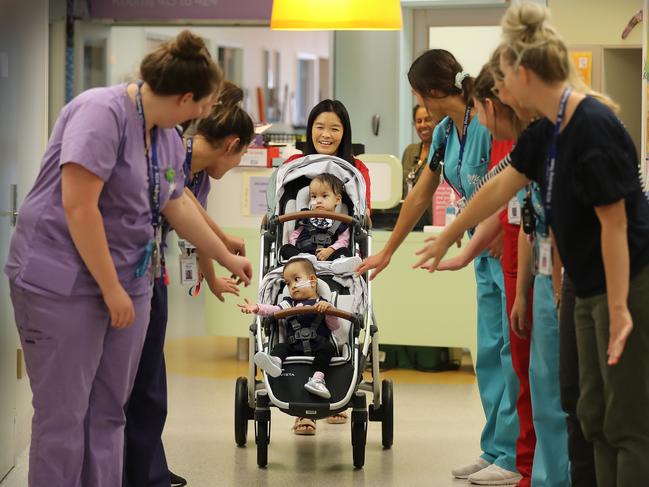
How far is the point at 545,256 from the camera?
9.39 feet

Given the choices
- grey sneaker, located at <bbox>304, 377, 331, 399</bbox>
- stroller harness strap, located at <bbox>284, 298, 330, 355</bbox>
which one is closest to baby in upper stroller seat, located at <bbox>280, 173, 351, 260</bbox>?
stroller harness strap, located at <bbox>284, 298, 330, 355</bbox>

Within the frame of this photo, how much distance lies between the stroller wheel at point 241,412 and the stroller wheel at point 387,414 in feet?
1.81

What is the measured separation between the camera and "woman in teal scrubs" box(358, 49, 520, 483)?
12.6 ft

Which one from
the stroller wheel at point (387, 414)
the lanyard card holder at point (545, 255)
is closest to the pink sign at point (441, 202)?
the stroller wheel at point (387, 414)

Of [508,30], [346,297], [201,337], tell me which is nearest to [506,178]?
[508,30]

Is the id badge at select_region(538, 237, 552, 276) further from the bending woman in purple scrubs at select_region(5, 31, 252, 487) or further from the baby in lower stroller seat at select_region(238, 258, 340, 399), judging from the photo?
the baby in lower stroller seat at select_region(238, 258, 340, 399)

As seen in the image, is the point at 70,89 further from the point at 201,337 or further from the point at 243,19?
the point at 201,337

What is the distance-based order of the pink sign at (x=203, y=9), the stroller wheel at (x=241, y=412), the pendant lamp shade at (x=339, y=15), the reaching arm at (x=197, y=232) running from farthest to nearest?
1. the pink sign at (x=203, y=9)
2. the pendant lamp shade at (x=339, y=15)
3. the stroller wheel at (x=241, y=412)
4. the reaching arm at (x=197, y=232)

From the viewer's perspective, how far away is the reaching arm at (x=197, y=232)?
10.1 feet

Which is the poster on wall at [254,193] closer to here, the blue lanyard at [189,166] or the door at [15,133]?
the door at [15,133]

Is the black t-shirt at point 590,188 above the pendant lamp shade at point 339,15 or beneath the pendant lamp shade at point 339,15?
beneath

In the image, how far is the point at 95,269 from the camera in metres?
2.70

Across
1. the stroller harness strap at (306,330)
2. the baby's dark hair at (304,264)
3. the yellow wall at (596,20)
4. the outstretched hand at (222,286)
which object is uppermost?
the yellow wall at (596,20)

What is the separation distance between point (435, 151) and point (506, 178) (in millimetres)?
1205
